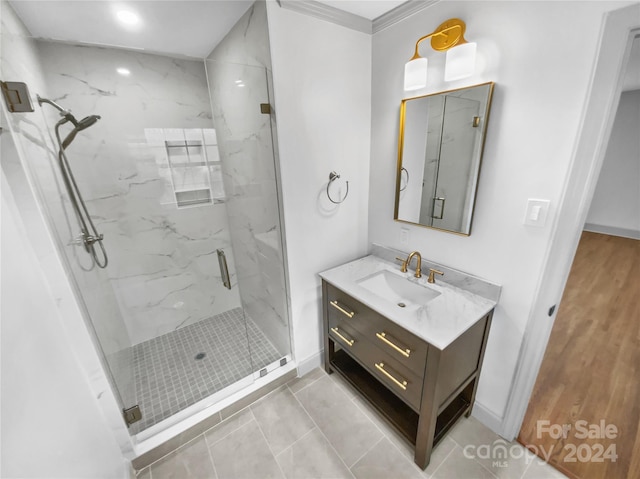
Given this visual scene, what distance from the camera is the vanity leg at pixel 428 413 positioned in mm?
1192

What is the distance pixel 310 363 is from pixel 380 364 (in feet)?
2.40

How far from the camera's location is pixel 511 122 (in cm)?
122

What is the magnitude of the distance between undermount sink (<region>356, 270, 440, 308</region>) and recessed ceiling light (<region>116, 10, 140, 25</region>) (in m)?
2.11

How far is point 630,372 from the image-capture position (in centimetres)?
190

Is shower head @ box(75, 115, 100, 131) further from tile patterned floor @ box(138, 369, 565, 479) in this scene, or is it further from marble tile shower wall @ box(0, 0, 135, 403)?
tile patterned floor @ box(138, 369, 565, 479)

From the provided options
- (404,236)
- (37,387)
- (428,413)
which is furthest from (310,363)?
(37,387)

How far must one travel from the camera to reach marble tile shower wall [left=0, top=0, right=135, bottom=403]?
1.04 meters

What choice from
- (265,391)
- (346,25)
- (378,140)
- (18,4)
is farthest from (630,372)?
(18,4)

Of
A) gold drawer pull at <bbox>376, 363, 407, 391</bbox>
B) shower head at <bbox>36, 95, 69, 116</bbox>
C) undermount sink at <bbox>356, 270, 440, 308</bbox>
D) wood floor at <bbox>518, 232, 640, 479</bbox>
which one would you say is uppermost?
shower head at <bbox>36, 95, 69, 116</bbox>

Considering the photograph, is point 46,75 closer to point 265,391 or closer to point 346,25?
point 346,25

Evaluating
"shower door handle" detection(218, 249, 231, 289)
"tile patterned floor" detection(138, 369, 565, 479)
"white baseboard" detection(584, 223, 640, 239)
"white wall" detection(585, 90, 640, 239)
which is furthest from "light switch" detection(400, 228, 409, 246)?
"white baseboard" detection(584, 223, 640, 239)

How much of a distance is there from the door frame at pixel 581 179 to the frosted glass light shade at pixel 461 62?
0.43 meters

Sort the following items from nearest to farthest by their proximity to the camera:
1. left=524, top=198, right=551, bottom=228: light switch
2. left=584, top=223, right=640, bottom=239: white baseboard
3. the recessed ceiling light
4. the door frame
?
the door frame, left=524, top=198, right=551, bottom=228: light switch, the recessed ceiling light, left=584, top=223, right=640, bottom=239: white baseboard

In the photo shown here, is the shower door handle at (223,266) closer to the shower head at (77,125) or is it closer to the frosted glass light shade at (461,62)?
the shower head at (77,125)
